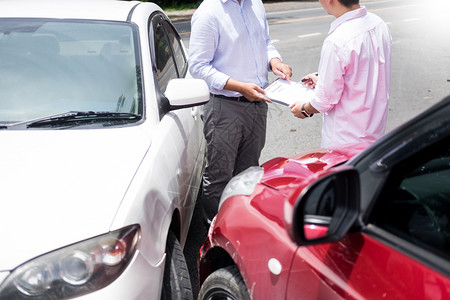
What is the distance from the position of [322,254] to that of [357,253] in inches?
5.9

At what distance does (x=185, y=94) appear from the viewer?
2842mm

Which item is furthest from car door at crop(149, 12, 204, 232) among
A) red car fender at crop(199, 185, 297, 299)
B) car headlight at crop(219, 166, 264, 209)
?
red car fender at crop(199, 185, 297, 299)

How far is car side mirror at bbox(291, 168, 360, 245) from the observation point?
1.33m

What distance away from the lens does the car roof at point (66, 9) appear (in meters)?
3.16

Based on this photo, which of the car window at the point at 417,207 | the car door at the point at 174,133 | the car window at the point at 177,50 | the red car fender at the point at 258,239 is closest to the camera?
the car window at the point at 417,207

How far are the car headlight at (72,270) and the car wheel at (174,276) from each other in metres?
0.42

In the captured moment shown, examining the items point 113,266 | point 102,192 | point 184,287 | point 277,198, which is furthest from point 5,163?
point 277,198

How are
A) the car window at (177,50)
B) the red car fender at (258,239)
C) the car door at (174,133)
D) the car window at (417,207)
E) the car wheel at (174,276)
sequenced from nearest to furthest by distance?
the car window at (417,207)
the red car fender at (258,239)
the car wheel at (174,276)
the car door at (174,133)
the car window at (177,50)

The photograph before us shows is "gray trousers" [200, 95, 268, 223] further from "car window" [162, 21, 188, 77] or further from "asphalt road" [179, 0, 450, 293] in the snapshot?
"car window" [162, 21, 188, 77]

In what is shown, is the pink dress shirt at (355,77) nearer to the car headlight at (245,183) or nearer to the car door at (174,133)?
the car headlight at (245,183)

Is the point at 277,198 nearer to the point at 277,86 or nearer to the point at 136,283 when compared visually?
the point at 136,283

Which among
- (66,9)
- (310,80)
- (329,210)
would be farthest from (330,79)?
(66,9)

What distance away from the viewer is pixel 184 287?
2.39 m

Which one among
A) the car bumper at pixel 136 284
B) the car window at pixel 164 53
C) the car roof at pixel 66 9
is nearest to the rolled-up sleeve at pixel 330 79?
the car window at pixel 164 53
